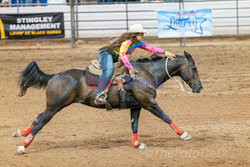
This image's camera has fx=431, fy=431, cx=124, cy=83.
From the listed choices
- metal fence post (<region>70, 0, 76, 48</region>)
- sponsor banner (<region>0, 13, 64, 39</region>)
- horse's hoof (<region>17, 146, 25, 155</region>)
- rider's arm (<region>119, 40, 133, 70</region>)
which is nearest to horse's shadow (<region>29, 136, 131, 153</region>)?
horse's hoof (<region>17, 146, 25, 155</region>)

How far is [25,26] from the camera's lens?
696 inches

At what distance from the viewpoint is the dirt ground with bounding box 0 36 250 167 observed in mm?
6609

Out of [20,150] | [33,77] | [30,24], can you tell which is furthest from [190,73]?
[30,24]

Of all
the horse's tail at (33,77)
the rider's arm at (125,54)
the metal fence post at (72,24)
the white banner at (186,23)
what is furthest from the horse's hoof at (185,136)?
the metal fence post at (72,24)

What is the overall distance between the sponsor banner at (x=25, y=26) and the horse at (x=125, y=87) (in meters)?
10.8

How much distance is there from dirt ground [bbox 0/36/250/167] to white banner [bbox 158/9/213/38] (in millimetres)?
2104

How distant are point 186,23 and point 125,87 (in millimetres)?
10796

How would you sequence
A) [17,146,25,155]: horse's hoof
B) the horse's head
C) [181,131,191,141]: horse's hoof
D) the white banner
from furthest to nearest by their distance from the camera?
1. the white banner
2. [181,131,191,141]: horse's hoof
3. the horse's head
4. [17,146,25,155]: horse's hoof

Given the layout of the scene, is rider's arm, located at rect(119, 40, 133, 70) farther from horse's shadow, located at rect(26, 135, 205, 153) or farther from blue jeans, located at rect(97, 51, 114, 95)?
horse's shadow, located at rect(26, 135, 205, 153)

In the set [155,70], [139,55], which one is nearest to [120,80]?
[155,70]

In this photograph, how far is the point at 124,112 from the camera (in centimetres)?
1004

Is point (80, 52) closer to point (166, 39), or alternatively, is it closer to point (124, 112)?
point (166, 39)

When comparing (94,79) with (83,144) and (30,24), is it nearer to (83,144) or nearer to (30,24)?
(83,144)

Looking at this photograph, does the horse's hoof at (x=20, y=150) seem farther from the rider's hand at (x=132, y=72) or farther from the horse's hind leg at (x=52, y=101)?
the rider's hand at (x=132, y=72)
